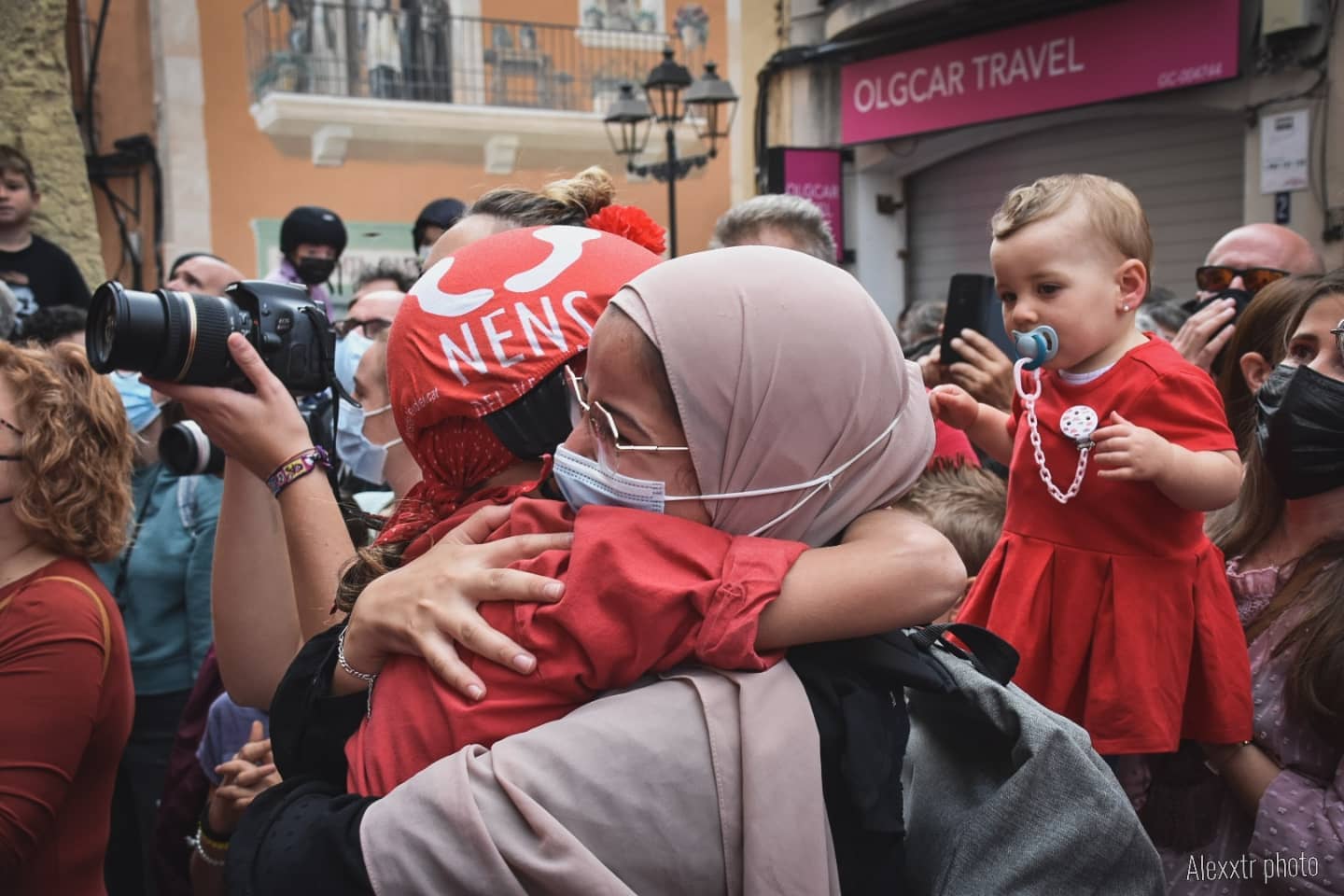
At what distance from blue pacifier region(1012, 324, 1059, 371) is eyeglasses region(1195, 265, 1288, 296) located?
1725 mm

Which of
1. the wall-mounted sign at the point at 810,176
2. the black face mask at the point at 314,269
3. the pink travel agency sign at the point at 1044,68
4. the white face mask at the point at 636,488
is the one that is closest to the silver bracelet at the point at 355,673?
the white face mask at the point at 636,488

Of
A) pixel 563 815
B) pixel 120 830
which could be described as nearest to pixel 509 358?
pixel 563 815

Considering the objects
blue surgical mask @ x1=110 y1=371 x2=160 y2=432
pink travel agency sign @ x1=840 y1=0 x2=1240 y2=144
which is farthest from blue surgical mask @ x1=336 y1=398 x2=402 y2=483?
pink travel agency sign @ x1=840 y1=0 x2=1240 y2=144

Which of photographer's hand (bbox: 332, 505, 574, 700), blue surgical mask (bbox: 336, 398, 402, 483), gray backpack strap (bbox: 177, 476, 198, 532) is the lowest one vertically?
gray backpack strap (bbox: 177, 476, 198, 532)

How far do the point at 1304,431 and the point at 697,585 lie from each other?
1.45 meters

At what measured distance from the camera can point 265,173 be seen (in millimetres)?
13781

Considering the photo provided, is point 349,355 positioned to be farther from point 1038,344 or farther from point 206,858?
point 1038,344

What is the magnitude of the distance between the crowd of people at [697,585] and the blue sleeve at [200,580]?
0.72m

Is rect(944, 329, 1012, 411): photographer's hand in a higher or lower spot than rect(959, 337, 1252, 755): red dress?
higher

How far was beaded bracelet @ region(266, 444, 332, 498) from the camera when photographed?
1867mm

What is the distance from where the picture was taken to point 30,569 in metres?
2.46

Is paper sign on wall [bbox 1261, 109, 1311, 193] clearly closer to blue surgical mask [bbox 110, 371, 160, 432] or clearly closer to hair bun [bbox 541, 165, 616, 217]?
blue surgical mask [bbox 110, 371, 160, 432]

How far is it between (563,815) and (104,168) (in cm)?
1439

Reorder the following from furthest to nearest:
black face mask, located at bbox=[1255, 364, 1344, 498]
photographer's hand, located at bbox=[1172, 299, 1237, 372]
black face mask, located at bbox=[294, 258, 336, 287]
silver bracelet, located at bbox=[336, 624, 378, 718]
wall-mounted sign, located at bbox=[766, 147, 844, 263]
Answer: wall-mounted sign, located at bbox=[766, 147, 844, 263] < black face mask, located at bbox=[294, 258, 336, 287] < photographer's hand, located at bbox=[1172, 299, 1237, 372] < black face mask, located at bbox=[1255, 364, 1344, 498] < silver bracelet, located at bbox=[336, 624, 378, 718]
